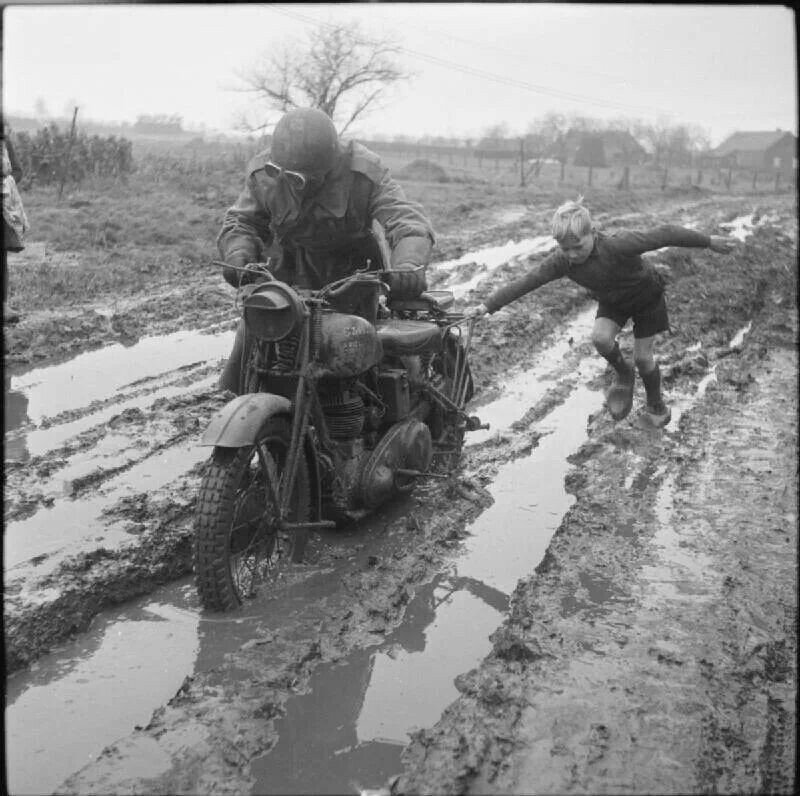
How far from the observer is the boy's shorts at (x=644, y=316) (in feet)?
22.8

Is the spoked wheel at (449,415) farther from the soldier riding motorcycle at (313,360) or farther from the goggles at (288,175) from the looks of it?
the goggles at (288,175)

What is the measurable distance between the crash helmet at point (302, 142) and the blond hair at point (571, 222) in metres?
2.18

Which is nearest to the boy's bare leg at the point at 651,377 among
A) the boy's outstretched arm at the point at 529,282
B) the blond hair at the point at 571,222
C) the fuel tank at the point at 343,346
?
the boy's outstretched arm at the point at 529,282

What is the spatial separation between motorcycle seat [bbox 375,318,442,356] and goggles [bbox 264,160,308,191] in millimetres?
849

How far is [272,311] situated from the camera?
13.5ft

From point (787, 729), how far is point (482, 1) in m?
2.71

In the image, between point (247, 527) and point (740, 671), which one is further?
point (247, 527)

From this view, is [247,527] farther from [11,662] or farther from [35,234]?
[35,234]

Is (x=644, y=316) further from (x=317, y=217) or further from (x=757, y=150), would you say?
(x=757, y=150)

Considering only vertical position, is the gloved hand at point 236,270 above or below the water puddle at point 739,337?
above

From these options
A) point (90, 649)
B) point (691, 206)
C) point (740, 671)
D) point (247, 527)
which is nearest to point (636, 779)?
point (740, 671)

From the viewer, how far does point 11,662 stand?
12.1 feet

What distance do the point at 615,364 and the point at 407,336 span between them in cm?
248

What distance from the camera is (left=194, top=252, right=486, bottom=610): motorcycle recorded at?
3.92 metres
